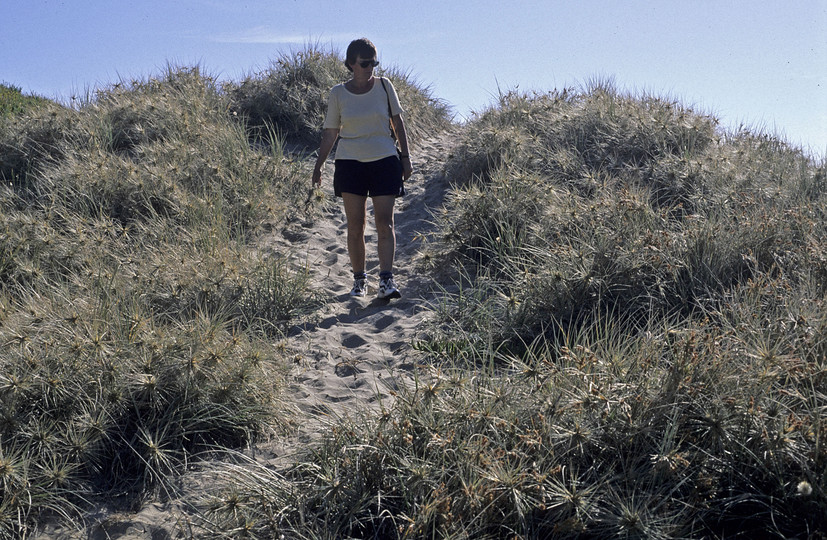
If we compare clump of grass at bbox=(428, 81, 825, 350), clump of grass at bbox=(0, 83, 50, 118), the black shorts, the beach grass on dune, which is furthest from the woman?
clump of grass at bbox=(0, 83, 50, 118)

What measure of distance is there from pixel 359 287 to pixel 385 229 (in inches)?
24.2

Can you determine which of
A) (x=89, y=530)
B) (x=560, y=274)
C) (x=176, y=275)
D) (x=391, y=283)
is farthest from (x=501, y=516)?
(x=176, y=275)

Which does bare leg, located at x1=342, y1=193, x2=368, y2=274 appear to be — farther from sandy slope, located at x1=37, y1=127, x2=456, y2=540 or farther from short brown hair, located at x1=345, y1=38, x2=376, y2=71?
short brown hair, located at x1=345, y1=38, x2=376, y2=71

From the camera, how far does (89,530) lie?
10.1ft

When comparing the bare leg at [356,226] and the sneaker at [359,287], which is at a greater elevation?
the bare leg at [356,226]

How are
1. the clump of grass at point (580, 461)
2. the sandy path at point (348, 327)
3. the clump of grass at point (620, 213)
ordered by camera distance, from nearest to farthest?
the clump of grass at point (580, 461) → the sandy path at point (348, 327) → the clump of grass at point (620, 213)

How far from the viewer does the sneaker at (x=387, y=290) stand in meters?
5.61

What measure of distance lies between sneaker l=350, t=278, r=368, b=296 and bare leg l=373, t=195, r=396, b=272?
311 millimetres

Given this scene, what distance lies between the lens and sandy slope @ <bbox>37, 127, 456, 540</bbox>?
314 cm

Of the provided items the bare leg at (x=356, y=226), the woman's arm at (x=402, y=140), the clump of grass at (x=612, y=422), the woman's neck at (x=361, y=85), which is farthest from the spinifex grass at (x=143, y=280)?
the woman's neck at (x=361, y=85)

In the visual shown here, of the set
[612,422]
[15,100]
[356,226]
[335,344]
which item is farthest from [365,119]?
[15,100]

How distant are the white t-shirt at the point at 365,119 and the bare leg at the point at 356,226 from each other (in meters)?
0.36

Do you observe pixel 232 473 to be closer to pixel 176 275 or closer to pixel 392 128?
pixel 176 275

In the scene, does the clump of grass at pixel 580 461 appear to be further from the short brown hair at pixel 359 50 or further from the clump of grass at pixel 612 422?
the short brown hair at pixel 359 50
